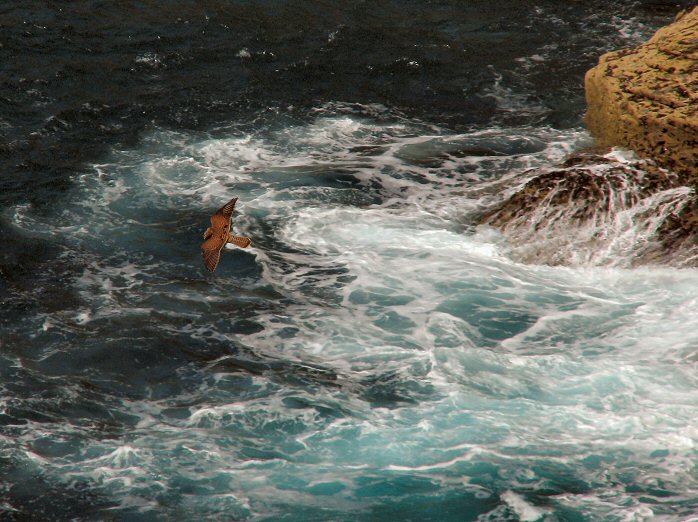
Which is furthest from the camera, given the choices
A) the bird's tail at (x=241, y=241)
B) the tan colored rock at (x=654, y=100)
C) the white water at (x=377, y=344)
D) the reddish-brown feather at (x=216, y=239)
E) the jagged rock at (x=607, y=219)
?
the tan colored rock at (x=654, y=100)

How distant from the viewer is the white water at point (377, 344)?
16.9 feet

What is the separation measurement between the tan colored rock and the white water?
749 millimetres

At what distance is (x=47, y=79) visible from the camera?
10359 millimetres

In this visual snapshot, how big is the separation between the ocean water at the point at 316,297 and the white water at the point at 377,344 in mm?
19

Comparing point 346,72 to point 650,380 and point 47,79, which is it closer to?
point 47,79

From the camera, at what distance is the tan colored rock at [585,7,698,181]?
288 inches

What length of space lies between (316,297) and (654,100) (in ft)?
10.2

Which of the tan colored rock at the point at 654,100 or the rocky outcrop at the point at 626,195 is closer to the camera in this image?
the rocky outcrop at the point at 626,195

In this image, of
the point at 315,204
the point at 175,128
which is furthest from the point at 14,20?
the point at 315,204

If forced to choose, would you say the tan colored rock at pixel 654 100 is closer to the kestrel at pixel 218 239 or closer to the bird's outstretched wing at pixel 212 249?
the kestrel at pixel 218 239

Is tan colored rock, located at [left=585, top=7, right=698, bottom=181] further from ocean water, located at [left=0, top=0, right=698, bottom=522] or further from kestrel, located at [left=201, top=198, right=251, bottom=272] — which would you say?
kestrel, located at [left=201, top=198, right=251, bottom=272]

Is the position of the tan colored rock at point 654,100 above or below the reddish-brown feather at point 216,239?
above

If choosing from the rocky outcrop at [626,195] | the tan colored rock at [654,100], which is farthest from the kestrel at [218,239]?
the tan colored rock at [654,100]

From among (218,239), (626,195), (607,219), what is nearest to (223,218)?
(218,239)
